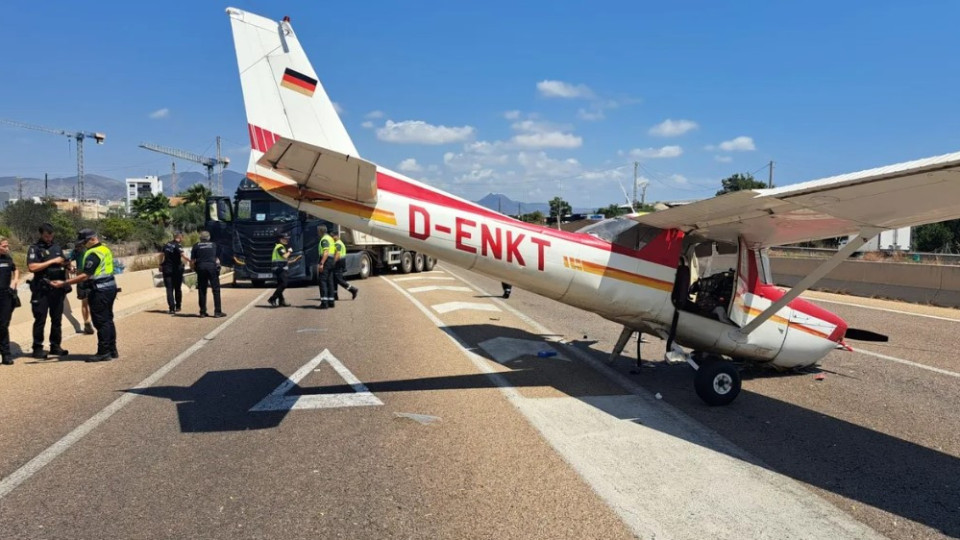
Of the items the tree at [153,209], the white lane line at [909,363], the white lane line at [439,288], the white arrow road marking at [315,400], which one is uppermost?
the tree at [153,209]

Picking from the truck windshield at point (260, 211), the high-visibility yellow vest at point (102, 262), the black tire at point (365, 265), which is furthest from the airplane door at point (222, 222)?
the high-visibility yellow vest at point (102, 262)

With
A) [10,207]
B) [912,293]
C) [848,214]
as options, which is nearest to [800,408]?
[848,214]

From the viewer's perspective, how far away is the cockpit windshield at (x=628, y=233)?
23.6 feet

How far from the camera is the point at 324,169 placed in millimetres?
5617

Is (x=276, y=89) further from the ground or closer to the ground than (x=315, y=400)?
further from the ground

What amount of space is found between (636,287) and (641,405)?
1452 mm

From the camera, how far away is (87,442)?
16.7 ft

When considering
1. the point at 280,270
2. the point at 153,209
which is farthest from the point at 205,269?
the point at 153,209

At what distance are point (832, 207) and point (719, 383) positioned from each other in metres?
2.14

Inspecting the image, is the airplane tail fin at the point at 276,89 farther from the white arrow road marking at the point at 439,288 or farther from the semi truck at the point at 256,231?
the semi truck at the point at 256,231

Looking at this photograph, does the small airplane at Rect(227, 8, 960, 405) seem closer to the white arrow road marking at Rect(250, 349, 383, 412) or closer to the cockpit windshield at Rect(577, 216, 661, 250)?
the cockpit windshield at Rect(577, 216, 661, 250)

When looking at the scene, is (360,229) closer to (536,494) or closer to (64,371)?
(536,494)

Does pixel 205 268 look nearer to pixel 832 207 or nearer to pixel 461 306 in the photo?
pixel 461 306

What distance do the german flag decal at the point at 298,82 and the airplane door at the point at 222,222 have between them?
1484 centimetres
